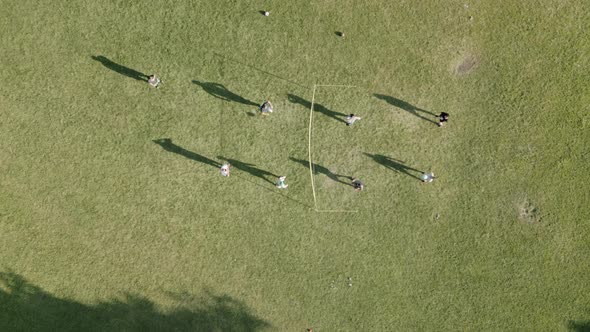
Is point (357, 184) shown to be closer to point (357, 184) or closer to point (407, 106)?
point (357, 184)

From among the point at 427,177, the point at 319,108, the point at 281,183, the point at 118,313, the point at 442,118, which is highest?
the point at 442,118

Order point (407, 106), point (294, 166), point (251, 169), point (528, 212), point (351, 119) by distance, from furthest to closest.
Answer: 1. point (528, 212)
2. point (407, 106)
3. point (294, 166)
4. point (251, 169)
5. point (351, 119)

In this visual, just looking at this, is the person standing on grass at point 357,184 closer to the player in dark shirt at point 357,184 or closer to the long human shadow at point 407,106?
the player in dark shirt at point 357,184

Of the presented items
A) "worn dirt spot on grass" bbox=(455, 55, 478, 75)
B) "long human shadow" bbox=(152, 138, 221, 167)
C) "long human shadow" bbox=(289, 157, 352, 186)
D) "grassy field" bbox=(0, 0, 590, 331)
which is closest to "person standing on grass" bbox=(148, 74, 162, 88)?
"grassy field" bbox=(0, 0, 590, 331)

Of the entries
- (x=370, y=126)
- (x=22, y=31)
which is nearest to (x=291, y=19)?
(x=370, y=126)

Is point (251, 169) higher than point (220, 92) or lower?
lower

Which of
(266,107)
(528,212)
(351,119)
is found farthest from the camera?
(528,212)

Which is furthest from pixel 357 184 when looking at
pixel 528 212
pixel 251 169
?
pixel 528 212

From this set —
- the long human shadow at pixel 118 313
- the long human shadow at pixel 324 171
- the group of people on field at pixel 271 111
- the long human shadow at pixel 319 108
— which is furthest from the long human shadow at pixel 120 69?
the long human shadow at pixel 118 313
